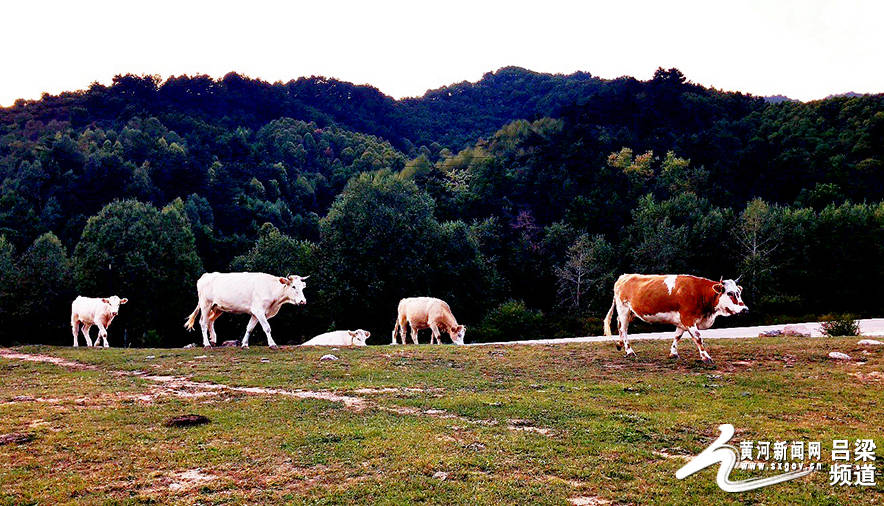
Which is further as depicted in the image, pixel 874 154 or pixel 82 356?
pixel 874 154

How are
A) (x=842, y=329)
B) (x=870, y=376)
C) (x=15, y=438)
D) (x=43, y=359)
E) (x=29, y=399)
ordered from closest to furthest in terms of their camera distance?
(x=15, y=438)
(x=29, y=399)
(x=870, y=376)
(x=43, y=359)
(x=842, y=329)

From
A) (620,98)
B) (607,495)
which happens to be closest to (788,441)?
(607,495)

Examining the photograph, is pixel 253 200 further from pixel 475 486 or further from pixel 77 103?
pixel 475 486

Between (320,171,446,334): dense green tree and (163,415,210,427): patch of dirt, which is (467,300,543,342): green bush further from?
(163,415,210,427): patch of dirt

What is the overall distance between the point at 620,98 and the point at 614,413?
113 metres

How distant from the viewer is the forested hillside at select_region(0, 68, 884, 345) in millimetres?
48031

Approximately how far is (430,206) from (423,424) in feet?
144

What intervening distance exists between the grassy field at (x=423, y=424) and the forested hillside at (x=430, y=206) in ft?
93.0

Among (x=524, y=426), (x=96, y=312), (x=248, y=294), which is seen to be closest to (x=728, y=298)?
(x=524, y=426)

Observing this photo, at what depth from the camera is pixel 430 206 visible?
2115 inches

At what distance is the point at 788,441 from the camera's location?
9.19 metres

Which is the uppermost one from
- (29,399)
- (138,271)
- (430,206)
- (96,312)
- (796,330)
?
(430,206)

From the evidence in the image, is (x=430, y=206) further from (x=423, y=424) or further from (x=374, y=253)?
(x=423, y=424)

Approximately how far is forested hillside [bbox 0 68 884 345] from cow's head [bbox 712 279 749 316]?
28.2m
